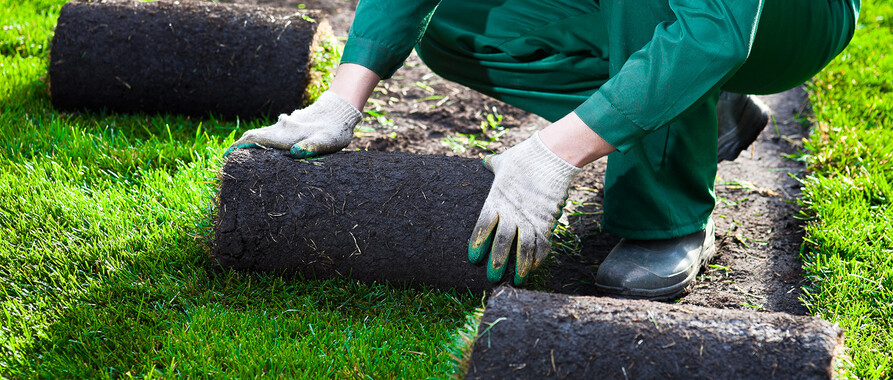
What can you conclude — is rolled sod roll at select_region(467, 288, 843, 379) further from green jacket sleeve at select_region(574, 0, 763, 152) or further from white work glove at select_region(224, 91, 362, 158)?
white work glove at select_region(224, 91, 362, 158)

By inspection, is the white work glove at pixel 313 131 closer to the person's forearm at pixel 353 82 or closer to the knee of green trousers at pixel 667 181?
the person's forearm at pixel 353 82

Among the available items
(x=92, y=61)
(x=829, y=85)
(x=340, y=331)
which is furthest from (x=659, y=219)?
(x=92, y=61)

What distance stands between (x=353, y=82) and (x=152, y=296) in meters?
0.84

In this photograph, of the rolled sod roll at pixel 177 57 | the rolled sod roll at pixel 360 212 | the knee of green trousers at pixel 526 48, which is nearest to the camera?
the rolled sod roll at pixel 360 212

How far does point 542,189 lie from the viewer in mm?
1767

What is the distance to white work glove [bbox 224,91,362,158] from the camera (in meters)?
2.04

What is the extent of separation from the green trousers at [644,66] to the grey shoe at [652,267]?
1.9 inches

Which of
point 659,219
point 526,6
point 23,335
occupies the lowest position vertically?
point 23,335

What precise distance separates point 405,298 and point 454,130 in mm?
1333

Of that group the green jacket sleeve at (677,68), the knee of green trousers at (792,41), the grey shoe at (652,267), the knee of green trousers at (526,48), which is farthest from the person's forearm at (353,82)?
the knee of green trousers at (792,41)

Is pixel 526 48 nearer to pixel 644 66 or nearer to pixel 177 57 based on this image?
pixel 644 66

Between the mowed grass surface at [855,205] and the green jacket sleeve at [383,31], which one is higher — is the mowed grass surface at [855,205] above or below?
below

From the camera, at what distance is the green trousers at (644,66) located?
5.36 ft

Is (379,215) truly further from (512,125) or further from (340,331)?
(512,125)
